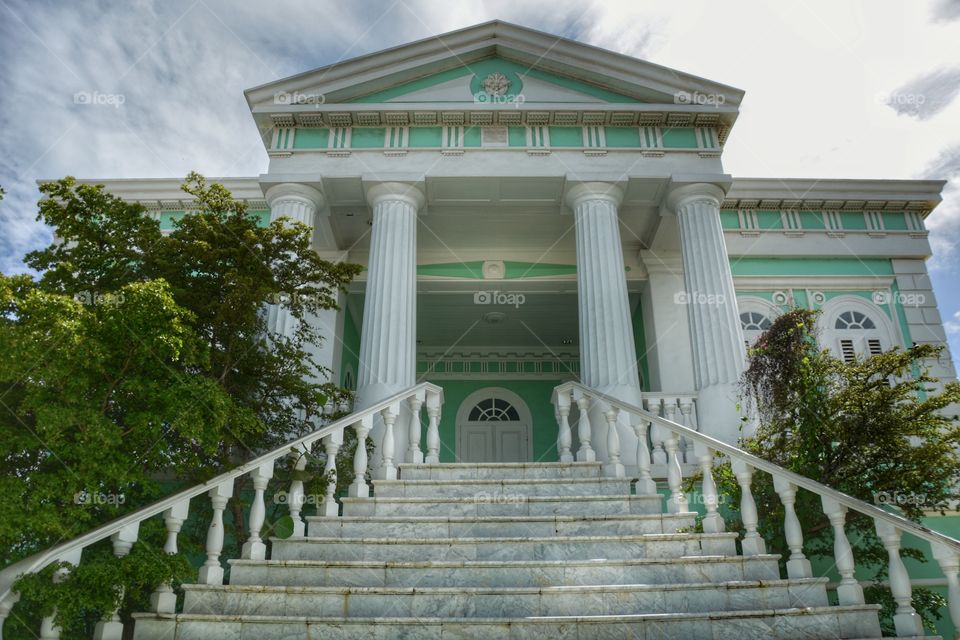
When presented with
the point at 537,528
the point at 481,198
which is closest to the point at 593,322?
the point at 481,198

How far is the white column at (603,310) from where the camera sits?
29.9ft

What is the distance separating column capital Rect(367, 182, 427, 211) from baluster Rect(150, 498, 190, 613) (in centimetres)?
640

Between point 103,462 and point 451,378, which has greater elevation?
point 451,378

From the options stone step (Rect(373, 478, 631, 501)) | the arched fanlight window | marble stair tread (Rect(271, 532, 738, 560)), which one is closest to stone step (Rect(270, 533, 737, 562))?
marble stair tread (Rect(271, 532, 738, 560))

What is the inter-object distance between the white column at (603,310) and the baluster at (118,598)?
5.68 metres

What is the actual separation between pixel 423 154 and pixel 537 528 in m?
6.65

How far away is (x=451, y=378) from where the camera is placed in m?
16.4

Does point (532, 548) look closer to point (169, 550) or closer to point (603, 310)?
point (169, 550)

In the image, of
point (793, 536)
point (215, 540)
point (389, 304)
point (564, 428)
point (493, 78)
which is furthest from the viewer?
point (493, 78)

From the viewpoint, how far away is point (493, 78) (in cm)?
1105

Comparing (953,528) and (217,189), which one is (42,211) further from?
(953,528)

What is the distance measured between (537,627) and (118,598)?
2.57 meters

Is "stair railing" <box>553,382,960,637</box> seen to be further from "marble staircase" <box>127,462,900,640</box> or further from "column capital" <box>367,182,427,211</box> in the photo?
"column capital" <box>367,182,427,211</box>

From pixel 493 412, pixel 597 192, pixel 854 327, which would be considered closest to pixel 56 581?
pixel 597 192
